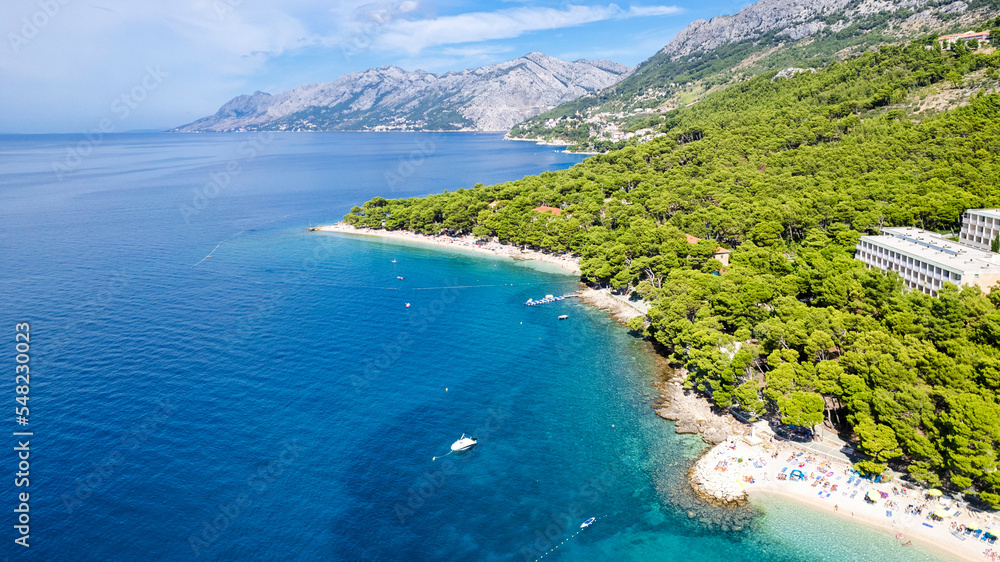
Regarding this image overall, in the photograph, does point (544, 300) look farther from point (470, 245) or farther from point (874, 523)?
point (874, 523)

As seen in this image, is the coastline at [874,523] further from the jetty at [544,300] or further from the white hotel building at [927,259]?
the jetty at [544,300]

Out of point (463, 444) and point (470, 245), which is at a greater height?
point (470, 245)

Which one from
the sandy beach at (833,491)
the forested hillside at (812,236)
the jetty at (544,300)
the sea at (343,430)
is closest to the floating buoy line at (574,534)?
the sea at (343,430)

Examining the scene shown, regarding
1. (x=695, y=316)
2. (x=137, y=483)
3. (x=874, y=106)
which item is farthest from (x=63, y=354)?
(x=874, y=106)

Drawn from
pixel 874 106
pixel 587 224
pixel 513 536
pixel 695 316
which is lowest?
pixel 513 536

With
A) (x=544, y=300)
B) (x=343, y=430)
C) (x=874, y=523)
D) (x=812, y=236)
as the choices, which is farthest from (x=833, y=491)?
(x=544, y=300)

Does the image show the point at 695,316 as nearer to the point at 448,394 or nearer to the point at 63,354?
the point at 448,394
